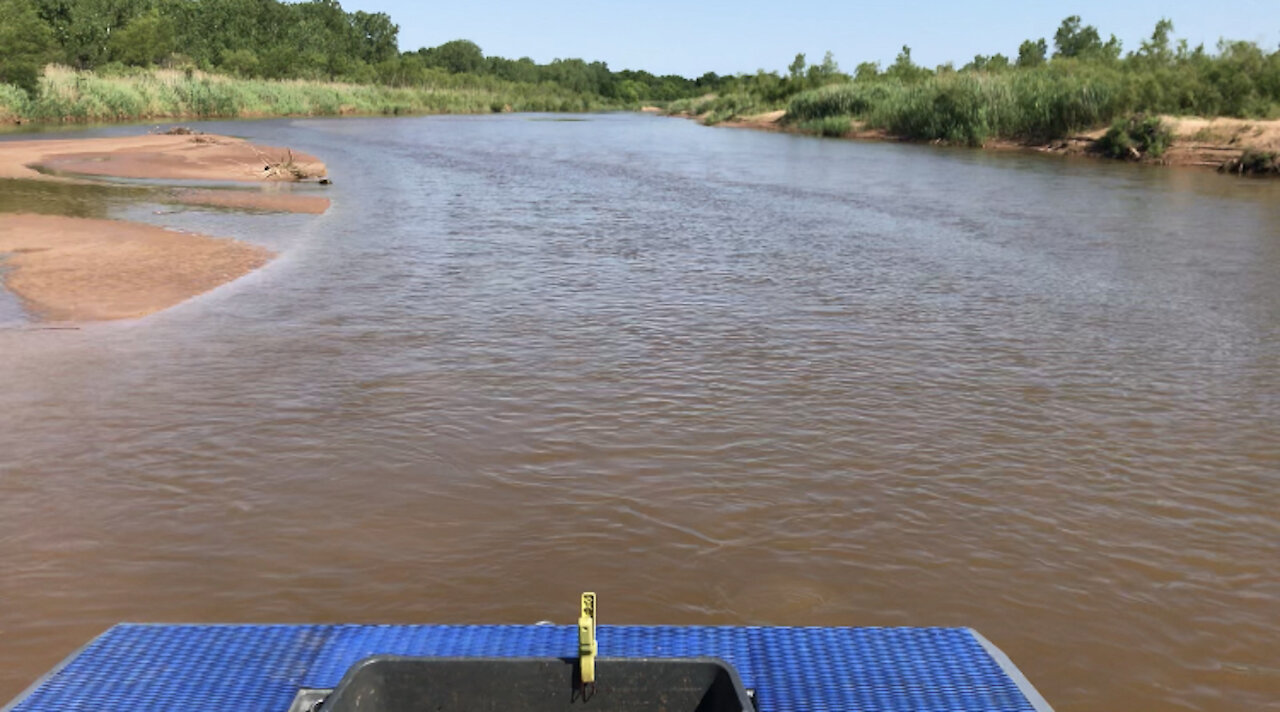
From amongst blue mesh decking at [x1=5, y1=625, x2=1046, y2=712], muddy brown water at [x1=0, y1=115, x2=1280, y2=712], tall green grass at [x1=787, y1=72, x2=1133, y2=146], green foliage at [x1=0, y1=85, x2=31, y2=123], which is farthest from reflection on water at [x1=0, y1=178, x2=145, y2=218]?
tall green grass at [x1=787, y1=72, x2=1133, y2=146]

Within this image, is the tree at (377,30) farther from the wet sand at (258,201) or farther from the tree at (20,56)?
the wet sand at (258,201)

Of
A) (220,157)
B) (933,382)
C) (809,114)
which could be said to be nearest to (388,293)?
(933,382)

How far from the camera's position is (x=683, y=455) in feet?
20.0

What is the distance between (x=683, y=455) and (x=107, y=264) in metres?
8.14

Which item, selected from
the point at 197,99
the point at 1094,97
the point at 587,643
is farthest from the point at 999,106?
the point at 587,643

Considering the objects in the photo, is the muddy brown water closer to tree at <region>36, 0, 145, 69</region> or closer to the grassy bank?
the grassy bank

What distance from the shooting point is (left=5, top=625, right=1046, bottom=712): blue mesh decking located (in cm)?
260

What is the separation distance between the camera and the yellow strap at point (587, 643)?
2377 mm

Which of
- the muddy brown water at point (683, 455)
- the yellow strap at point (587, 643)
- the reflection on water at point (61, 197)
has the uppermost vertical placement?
the reflection on water at point (61, 197)

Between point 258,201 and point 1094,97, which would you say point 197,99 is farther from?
point 1094,97

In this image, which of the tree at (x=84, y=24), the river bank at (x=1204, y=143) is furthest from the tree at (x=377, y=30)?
the river bank at (x=1204, y=143)

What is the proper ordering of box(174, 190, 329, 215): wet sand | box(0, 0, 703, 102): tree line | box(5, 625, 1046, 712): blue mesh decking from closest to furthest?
box(5, 625, 1046, 712): blue mesh decking < box(174, 190, 329, 215): wet sand < box(0, 0, 703, 102): tree line

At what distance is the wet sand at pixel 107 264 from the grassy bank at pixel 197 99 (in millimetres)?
27431

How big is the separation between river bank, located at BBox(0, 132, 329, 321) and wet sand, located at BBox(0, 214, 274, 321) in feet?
0.03
